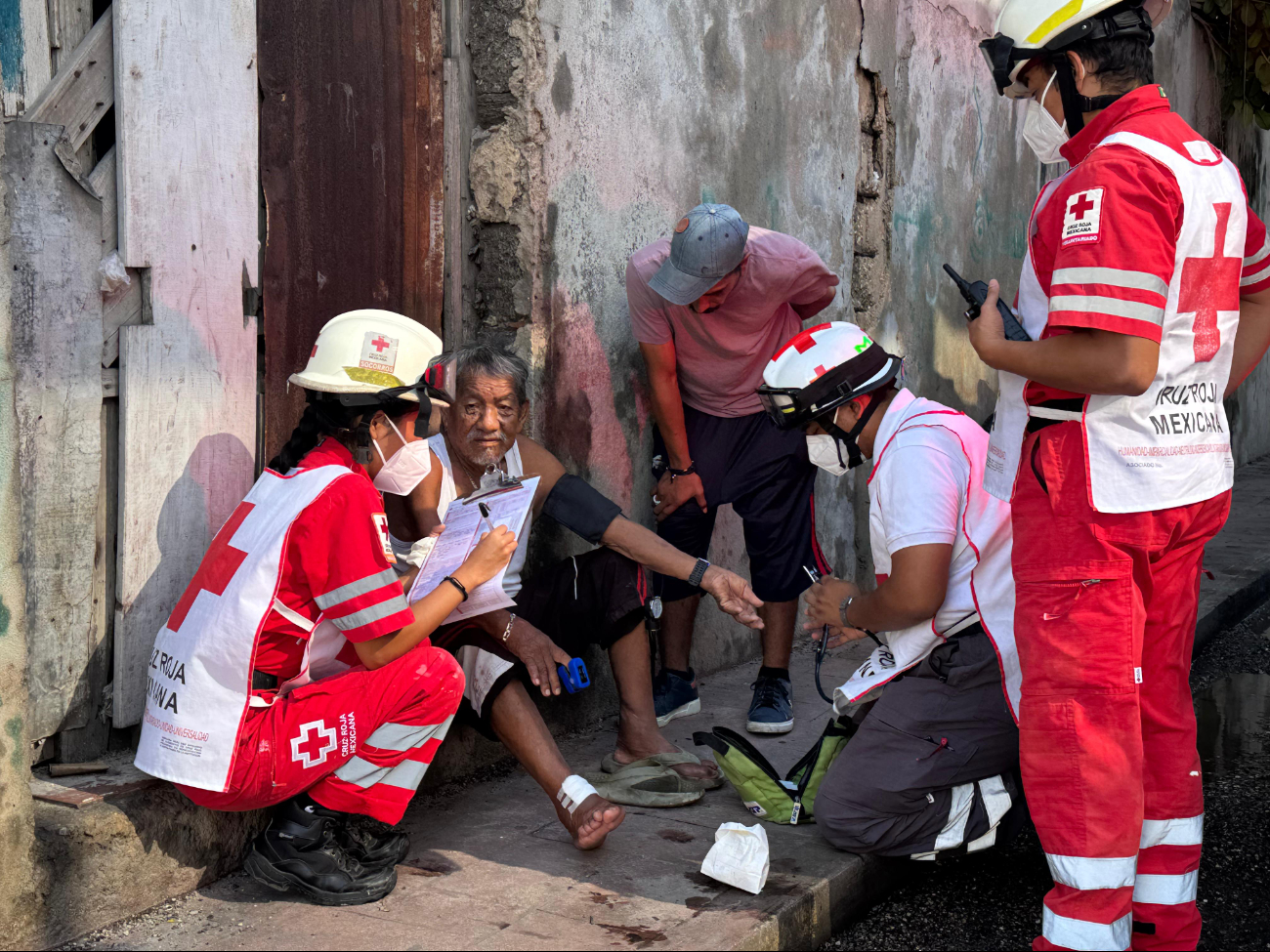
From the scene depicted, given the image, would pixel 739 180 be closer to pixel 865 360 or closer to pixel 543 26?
pixel 543 26

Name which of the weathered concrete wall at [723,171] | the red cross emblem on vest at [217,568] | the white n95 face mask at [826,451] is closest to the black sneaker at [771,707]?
the weathered concrete wall at [723,171]

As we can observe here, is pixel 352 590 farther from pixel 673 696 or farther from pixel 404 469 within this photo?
pixel 673 696

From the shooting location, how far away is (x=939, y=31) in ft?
22.6

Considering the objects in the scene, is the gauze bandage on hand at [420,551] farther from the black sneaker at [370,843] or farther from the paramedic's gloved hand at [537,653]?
the black sneaker at [370,843]

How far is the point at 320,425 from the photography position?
296 centimetres

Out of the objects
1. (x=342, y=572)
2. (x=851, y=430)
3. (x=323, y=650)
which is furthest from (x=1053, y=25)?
(x=323, y=650)

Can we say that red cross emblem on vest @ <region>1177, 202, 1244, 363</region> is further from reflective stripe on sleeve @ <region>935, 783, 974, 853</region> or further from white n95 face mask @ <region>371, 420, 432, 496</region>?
white n95 face mask @ <region>371, 420, 432, 496</region>

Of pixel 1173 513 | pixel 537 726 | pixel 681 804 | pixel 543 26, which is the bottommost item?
pixel 681 804

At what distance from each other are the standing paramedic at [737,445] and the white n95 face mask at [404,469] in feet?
4.60

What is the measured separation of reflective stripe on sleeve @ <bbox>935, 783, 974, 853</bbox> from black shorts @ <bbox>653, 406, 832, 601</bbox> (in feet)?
4.73

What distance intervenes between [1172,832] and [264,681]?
6.49 ft

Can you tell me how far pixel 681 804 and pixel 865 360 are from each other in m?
1.33

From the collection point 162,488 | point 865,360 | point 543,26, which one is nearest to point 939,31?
point 543,26

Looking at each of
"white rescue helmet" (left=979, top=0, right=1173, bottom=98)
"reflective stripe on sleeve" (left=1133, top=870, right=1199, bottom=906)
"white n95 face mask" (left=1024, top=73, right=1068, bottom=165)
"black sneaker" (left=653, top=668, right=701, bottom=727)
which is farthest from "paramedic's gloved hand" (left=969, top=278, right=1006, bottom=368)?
"black sneaker" (left=653, top=668, right=701, bottom=727)
